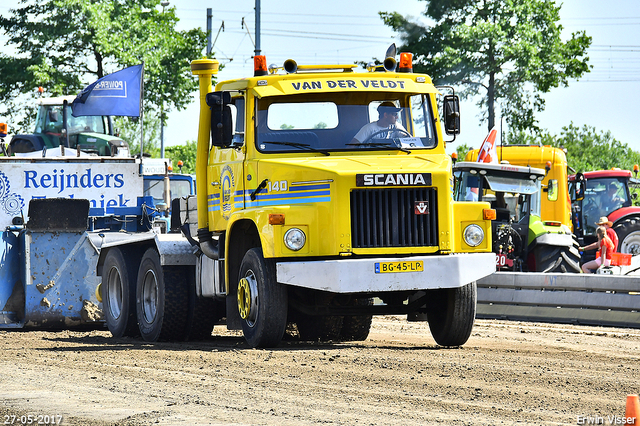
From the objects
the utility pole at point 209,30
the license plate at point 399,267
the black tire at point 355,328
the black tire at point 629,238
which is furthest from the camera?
the utility pole at point 209,30

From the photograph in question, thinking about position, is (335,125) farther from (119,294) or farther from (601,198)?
(601,198)

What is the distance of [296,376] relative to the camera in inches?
325

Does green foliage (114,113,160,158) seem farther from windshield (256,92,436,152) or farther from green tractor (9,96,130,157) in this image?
windshield (256,92,436,152)

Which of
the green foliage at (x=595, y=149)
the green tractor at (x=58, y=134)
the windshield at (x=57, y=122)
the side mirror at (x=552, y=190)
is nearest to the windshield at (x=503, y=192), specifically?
the side mirror at (x=552, y=190)

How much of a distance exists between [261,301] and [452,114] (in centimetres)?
287

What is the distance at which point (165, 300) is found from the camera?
11.7m

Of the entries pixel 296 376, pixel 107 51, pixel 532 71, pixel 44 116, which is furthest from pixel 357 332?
pixel 107 51

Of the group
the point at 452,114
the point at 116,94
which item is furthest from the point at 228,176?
the point at 116,94

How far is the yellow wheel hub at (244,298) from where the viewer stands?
33.1ft

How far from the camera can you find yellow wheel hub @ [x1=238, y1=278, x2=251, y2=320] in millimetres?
10086

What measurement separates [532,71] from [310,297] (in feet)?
73.0

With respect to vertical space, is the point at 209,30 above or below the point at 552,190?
above

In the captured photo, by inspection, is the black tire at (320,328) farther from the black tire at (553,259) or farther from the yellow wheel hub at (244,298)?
the black tire at (553,259)

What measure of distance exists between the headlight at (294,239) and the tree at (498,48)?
71.3ft
